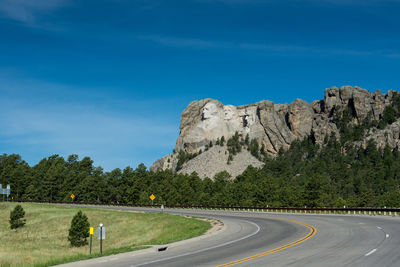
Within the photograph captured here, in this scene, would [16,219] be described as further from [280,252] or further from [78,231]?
[280,252]

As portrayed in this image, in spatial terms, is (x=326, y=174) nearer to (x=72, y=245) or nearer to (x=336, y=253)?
(x=72, y=245)

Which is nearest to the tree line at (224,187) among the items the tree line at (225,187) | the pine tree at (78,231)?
the tree line at (225,187)

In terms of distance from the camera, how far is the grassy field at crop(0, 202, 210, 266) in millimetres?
40750

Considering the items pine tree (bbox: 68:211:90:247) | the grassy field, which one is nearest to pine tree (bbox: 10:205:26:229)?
the grassy field

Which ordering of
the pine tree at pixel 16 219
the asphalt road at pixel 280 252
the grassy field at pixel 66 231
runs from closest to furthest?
the asphalt road at pixel 280 252 < the grassy field at pixel 66 231 < the pine tree at pixel 16 219

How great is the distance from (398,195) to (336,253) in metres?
104

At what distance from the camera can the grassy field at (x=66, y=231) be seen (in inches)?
1604

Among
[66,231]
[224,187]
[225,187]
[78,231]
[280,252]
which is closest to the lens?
[280,252]

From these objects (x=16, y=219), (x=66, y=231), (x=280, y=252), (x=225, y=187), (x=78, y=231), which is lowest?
(x=66, y=231)

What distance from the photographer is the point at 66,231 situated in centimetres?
6194

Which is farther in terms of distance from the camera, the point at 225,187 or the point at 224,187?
the point at 224,187

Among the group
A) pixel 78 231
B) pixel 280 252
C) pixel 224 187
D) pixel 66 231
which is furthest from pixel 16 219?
pixel 224 187

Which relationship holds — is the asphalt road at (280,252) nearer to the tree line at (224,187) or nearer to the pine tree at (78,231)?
the pine tree at (78,231)

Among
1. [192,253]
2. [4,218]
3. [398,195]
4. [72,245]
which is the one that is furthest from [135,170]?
[192,253]
